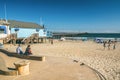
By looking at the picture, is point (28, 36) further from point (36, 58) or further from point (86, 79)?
point (86, 79)

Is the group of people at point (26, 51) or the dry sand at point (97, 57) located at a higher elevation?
the group of people at point (26, 51)

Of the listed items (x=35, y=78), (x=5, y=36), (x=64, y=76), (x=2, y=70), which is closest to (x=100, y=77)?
(x=64, y=76)

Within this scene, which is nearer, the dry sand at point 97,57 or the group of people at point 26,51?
the dry sand at point 97,57

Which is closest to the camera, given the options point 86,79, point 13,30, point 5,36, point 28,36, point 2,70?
point 86,79

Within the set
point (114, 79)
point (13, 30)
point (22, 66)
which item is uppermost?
point (13, 30)

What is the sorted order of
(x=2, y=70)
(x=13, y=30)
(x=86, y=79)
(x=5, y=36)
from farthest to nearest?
(x=13, y=30), (x=5, y=36), (x=2, y=70), (x=86, y=79)

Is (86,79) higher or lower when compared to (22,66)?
lower

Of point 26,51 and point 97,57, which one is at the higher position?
point 26,51

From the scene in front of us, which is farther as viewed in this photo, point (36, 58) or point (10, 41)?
point (10, 41)

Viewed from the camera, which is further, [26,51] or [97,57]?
[97,57]

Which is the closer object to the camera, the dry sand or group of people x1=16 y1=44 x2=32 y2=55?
the dry sand

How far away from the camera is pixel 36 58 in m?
13.1

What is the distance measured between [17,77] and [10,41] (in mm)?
28039

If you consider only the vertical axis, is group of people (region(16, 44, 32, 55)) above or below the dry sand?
above
